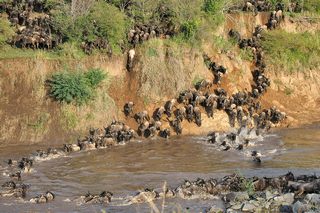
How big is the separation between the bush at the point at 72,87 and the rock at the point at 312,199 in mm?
13118

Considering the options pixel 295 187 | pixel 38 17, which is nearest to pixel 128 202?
pixel 295 187

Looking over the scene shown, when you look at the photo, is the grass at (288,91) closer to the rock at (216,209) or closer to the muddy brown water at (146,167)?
the muddy brown water at (146,167)

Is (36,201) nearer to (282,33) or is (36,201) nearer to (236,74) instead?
(236,74)

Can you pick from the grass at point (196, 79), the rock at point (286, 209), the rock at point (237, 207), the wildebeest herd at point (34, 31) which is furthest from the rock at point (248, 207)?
the wildebeest herd at point (34, 31)

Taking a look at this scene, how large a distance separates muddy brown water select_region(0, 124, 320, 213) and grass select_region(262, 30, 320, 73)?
252 inches

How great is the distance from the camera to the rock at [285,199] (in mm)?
14516

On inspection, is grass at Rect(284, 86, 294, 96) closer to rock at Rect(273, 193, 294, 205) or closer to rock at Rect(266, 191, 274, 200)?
rock at Rect(266, 191, 274, 200)

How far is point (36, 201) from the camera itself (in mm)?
15977

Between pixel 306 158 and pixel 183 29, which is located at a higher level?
pixel 183 29

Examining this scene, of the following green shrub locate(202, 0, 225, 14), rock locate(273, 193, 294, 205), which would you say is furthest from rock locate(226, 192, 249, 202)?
green shrub locate(202, 0, 225, 14)

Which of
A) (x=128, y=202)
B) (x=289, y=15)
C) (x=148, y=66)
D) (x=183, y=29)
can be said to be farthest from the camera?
(x=289, y=15)

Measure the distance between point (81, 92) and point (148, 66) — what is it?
3.65 meters

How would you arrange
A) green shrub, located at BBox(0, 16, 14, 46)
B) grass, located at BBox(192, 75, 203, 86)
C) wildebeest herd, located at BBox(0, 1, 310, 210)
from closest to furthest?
1. wildebeest herd, located at BBox(0, 1, 310, 210)
2. green shrub, located at BBox(0, 16, 14, 46)
3. grass, located at BBox(192, 75, 203, 86)

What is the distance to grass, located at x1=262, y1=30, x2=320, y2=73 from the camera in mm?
30145
